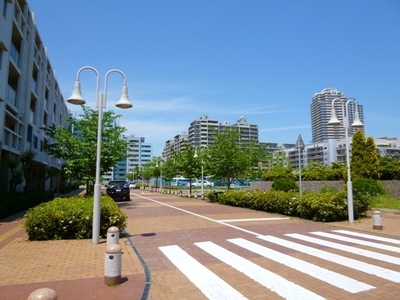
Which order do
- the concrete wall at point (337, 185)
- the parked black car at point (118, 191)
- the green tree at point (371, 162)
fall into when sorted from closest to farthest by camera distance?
the concrete wall at point (337, 185)
the green tree at point (371, 162)
the parked black car at point (118, 191)

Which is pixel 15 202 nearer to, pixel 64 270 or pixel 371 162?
pixel 64 270

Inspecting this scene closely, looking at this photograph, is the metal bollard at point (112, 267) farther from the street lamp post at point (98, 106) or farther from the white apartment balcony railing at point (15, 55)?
the white apartment balcony railing at point (15, 55)

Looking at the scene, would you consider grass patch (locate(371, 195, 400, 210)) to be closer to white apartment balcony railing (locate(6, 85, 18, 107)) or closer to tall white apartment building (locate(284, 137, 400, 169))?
white apartment balcony railing (locate(6, 85, 18, 107))

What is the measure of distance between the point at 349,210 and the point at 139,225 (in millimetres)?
8495

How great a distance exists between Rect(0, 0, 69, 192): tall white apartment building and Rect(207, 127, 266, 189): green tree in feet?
46.4

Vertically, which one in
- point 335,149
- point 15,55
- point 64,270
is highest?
point 335,149

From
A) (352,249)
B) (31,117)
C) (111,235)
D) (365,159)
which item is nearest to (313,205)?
(352,249)

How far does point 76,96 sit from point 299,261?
7.14m

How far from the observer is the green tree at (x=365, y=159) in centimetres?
2570

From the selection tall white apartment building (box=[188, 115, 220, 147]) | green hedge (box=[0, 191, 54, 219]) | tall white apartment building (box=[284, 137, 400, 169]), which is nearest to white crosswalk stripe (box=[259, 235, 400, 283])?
green hedge (box=[0, 191, 54, 219])

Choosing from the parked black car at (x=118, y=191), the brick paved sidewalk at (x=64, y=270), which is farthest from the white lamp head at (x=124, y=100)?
→ the parked black car at (x=118, y=191)

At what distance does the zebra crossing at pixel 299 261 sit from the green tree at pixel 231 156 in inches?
530

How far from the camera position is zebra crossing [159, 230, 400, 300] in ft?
16.8

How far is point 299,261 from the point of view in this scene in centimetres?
673
